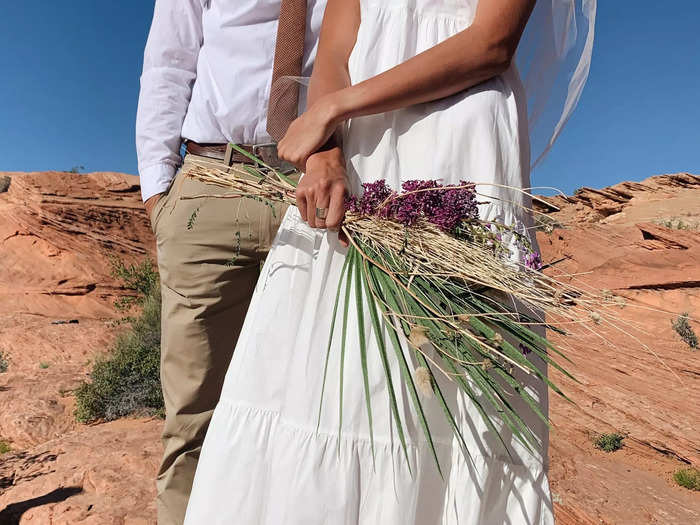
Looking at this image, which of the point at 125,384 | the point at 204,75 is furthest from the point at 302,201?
the point at 125,384

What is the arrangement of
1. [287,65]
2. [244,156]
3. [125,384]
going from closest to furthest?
1. [287,65]
2. [244,156]
3. [125,384]

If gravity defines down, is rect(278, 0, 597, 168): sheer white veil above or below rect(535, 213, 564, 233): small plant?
above

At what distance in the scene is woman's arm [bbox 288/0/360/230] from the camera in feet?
3.12

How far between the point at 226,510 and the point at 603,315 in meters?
0.77

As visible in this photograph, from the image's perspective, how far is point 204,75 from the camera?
1.96 m

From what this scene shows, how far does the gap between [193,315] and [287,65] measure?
88 cm

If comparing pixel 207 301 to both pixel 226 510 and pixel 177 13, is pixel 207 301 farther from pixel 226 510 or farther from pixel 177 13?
pixel 177 13

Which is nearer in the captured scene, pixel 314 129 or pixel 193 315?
pixel 314 129

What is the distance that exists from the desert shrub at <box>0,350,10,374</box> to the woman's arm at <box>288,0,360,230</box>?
900 cm

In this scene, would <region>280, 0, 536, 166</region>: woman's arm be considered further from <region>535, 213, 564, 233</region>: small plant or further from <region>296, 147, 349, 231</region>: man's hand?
<region>535, 213, 564, 233</region>: small plant

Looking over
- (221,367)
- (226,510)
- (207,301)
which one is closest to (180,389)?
(221,367)

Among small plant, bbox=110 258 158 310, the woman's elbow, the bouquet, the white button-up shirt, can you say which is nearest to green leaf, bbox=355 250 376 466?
the bouquet

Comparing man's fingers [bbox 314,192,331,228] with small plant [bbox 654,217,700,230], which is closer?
man's fingers [bbox 314,192,331,228]

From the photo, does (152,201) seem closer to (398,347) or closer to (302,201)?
(302,201)
